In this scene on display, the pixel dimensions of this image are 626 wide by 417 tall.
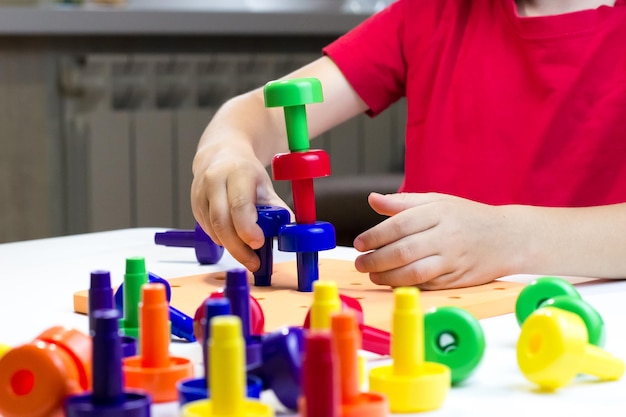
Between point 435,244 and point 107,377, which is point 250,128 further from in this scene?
point 107,377

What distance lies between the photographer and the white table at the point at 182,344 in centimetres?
47

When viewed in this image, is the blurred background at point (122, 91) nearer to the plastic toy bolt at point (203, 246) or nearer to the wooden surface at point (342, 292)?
the plastic toy bolt at point (203, 246)

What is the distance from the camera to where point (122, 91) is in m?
2.14

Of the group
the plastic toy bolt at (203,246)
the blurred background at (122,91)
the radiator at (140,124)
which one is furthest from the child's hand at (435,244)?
the radiator at (140,124)

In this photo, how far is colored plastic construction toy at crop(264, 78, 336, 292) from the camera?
758mm

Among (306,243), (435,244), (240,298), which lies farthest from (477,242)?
(240,298)

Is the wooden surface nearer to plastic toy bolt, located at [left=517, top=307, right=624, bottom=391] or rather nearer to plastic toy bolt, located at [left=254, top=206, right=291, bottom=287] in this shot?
plastic toy bolt, located at [left=254, top=206, right=291, bottom=287]

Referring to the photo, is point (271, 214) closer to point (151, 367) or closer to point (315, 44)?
point (151, 367)

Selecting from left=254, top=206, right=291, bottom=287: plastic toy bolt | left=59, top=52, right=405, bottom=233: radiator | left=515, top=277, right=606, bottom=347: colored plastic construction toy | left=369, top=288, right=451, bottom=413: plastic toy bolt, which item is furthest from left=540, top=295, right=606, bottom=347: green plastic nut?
left=59, top=52, right=405, bottom=233: radiator

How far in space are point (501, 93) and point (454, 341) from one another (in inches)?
29.0

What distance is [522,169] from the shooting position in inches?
45.4

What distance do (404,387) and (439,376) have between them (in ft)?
0.06

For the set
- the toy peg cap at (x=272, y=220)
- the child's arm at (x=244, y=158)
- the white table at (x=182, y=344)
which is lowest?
the white table at (x=182, y=344)

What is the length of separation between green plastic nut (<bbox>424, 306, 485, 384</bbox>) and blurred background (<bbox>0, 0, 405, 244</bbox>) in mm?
1517
